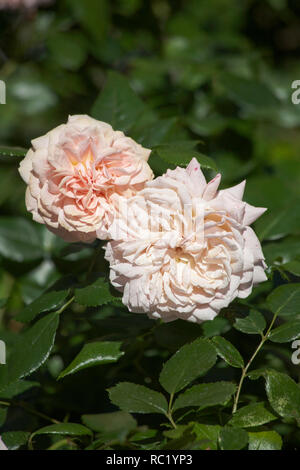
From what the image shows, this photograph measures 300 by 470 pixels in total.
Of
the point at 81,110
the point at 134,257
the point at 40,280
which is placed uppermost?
the point at 134,257

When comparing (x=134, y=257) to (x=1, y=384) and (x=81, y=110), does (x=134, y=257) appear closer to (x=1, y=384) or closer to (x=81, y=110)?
(x=1, y=384)

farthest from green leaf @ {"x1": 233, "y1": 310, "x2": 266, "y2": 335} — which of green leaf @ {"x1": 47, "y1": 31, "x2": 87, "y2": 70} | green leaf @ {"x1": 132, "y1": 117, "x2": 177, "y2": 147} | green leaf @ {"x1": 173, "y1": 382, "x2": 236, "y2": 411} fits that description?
green leaf @ {"x1": 47, "y1": 31, "x2": 87, "y2": 70}

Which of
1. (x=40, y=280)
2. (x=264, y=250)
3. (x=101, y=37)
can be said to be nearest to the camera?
(x=264, y=250)

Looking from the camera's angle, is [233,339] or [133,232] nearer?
[133,232]

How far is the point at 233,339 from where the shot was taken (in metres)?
0.99

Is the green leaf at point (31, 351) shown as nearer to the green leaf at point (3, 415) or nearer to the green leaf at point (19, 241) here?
the green leaf at point (3, 415)

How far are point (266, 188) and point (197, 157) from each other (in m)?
0.48

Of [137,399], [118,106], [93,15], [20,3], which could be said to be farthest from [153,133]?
[20,3]

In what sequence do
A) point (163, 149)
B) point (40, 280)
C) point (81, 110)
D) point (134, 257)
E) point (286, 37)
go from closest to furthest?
point (134, 257) → point (163, 149) → point (40, 280) → point (81, 110) → point (286, 37)

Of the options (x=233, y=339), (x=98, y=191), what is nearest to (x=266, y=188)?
(x=233, y=339)

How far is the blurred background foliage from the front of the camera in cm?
100

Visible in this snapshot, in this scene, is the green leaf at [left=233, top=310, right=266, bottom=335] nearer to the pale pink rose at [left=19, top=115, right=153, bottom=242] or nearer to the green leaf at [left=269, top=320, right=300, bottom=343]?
the green leaf at [left=269, top=320, right=300, bottom=343]

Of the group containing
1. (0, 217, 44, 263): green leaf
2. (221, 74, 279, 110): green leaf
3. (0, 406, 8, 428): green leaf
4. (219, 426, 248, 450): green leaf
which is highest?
(221, 74, 279, 110): green leaf

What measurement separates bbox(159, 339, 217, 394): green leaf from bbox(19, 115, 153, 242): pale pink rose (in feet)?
0.62
